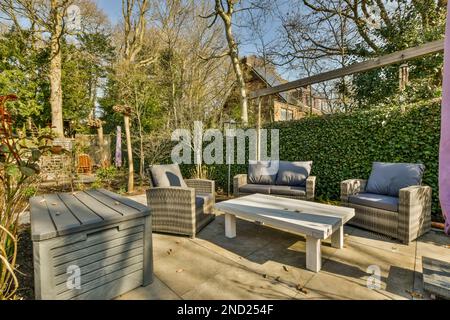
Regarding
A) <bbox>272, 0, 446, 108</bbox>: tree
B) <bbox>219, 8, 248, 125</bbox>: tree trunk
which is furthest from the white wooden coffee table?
<bbox>219, 8, 248, 125</bbox>: tree trunk

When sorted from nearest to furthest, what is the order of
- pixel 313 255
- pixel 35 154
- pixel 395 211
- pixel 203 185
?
pixel 35 154, pixel 313 255, pixel 395 211, pixel 203 185

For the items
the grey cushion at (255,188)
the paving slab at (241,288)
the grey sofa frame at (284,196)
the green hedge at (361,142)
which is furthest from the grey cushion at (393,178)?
the paving slab at (241,288)

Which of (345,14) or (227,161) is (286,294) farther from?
(345,14)

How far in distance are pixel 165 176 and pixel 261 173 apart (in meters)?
2.14

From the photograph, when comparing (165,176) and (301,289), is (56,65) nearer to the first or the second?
(165,176)

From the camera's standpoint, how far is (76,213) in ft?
6.33

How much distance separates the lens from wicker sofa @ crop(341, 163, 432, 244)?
9.44 feet

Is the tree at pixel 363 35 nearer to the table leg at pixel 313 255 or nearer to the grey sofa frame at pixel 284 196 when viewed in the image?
the grey sofa frame at pixel 284 196

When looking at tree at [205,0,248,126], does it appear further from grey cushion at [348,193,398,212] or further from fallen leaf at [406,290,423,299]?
fallen leaf at [406,290,423,299]

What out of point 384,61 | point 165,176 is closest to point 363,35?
point 384,61

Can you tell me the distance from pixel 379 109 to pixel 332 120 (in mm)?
833

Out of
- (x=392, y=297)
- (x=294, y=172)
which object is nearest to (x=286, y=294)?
(x=392, y=297)

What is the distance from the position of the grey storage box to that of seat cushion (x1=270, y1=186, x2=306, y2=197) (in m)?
2.73

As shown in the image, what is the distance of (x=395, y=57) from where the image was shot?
3740mm
